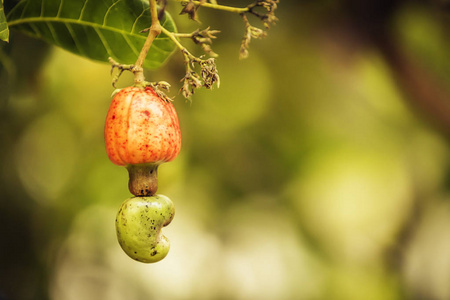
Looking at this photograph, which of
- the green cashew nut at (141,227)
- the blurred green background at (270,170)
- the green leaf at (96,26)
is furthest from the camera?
the blurred green background at (270,170)

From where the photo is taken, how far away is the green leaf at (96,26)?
1.96 ft

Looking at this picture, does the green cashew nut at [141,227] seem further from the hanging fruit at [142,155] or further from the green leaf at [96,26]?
the green leaf at [96,26]

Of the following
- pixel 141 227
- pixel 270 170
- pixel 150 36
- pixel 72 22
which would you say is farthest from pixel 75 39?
pixel 270 170

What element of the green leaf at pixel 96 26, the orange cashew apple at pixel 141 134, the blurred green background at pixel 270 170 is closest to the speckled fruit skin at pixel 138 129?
the orange cashew apple at pixel 141 134

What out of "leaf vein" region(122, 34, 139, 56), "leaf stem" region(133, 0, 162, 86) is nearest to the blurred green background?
"leaf vein" region(122, 34, 139, 56)

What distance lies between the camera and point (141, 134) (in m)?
0.48

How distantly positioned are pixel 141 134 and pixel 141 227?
0.10 m

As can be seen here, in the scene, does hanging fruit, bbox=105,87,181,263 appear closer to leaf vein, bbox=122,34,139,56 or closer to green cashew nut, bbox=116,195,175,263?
green cashew nut, bbox=116,195,175,263

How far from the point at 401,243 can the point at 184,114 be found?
0.74m

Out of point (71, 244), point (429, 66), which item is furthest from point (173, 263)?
point (429, 66)

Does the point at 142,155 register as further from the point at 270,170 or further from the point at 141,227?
the point at 270,170

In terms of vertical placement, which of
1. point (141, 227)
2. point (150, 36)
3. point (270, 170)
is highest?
point (270, 170)

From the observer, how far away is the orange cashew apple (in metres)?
0.48

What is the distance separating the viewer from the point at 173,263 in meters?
1.29
